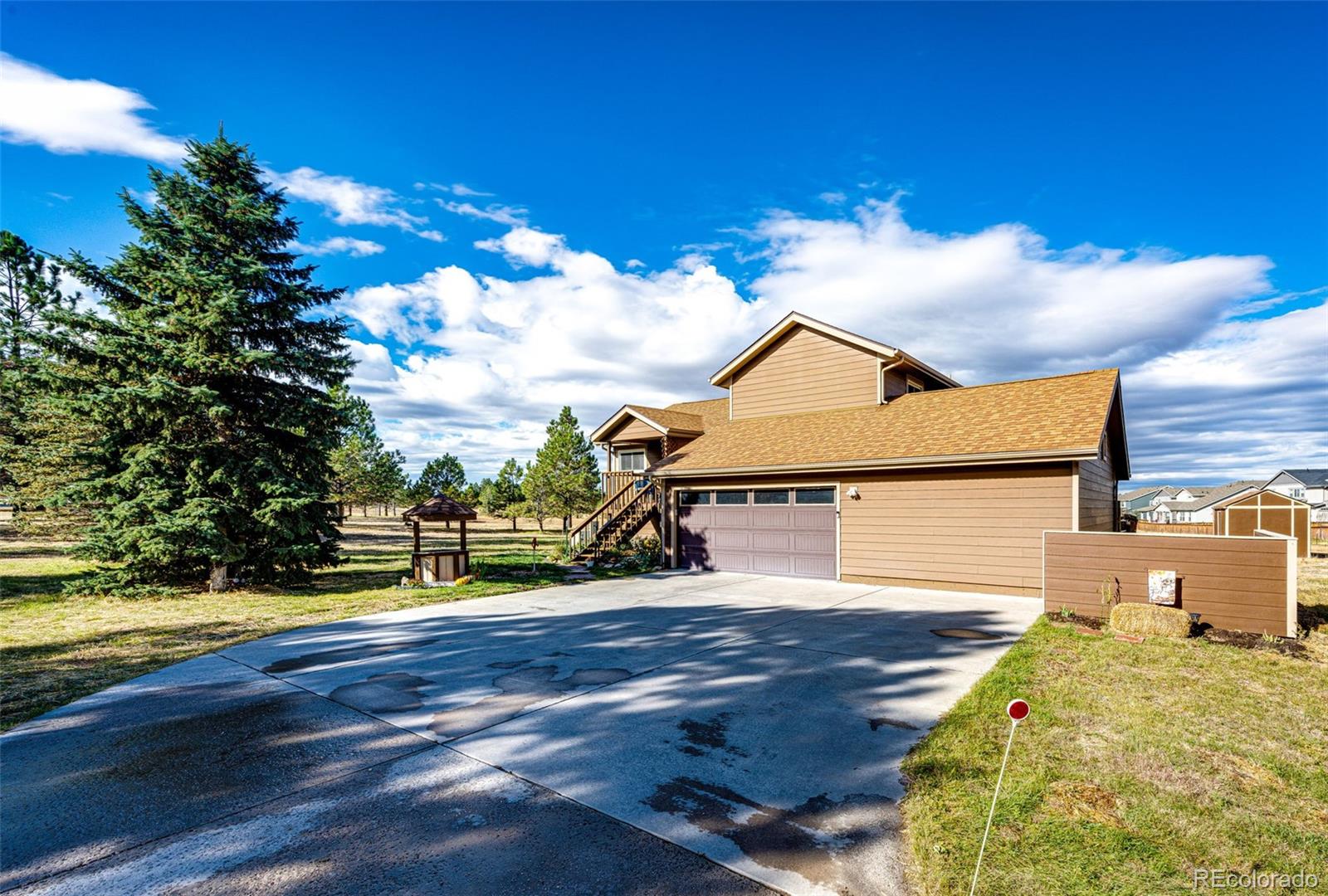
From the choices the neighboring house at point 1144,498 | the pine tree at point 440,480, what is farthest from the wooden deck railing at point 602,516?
the neighboring house at point 1144,498

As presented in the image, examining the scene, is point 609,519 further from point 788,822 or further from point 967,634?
point 788,822

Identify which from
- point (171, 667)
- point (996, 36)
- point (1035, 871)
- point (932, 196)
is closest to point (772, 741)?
point (1035, 871)

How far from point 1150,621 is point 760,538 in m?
8.45

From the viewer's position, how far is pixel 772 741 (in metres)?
4.87

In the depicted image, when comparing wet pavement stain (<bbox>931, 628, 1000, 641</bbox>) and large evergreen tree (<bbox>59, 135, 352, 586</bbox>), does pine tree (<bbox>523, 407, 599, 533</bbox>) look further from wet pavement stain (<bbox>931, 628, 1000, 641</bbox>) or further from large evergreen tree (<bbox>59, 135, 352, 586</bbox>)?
wet pavement stain (<bbox>931, 628, 1000, 641</bbox>)

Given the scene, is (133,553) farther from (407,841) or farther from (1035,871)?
(1035,871)

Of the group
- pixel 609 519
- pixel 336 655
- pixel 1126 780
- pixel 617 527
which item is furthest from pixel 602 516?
pixel 1126 780

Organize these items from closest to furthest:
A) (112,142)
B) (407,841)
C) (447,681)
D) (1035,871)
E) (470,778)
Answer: (1035,871)
(407,841)
(470,778)
(447,681)
(112,142)

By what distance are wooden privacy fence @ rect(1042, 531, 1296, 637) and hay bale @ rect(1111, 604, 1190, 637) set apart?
0.58m

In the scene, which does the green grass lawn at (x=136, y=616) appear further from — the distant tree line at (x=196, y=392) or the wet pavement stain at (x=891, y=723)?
the wet pavement stain at (x=891, y=723)

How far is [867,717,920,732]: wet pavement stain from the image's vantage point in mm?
5145

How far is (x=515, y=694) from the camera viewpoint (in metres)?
6.07

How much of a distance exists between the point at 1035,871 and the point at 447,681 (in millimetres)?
5582

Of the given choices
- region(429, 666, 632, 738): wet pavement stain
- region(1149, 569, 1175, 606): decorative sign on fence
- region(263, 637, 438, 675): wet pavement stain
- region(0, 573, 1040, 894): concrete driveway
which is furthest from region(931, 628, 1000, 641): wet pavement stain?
region(263, 637, 438, 675): wet pavement stain
